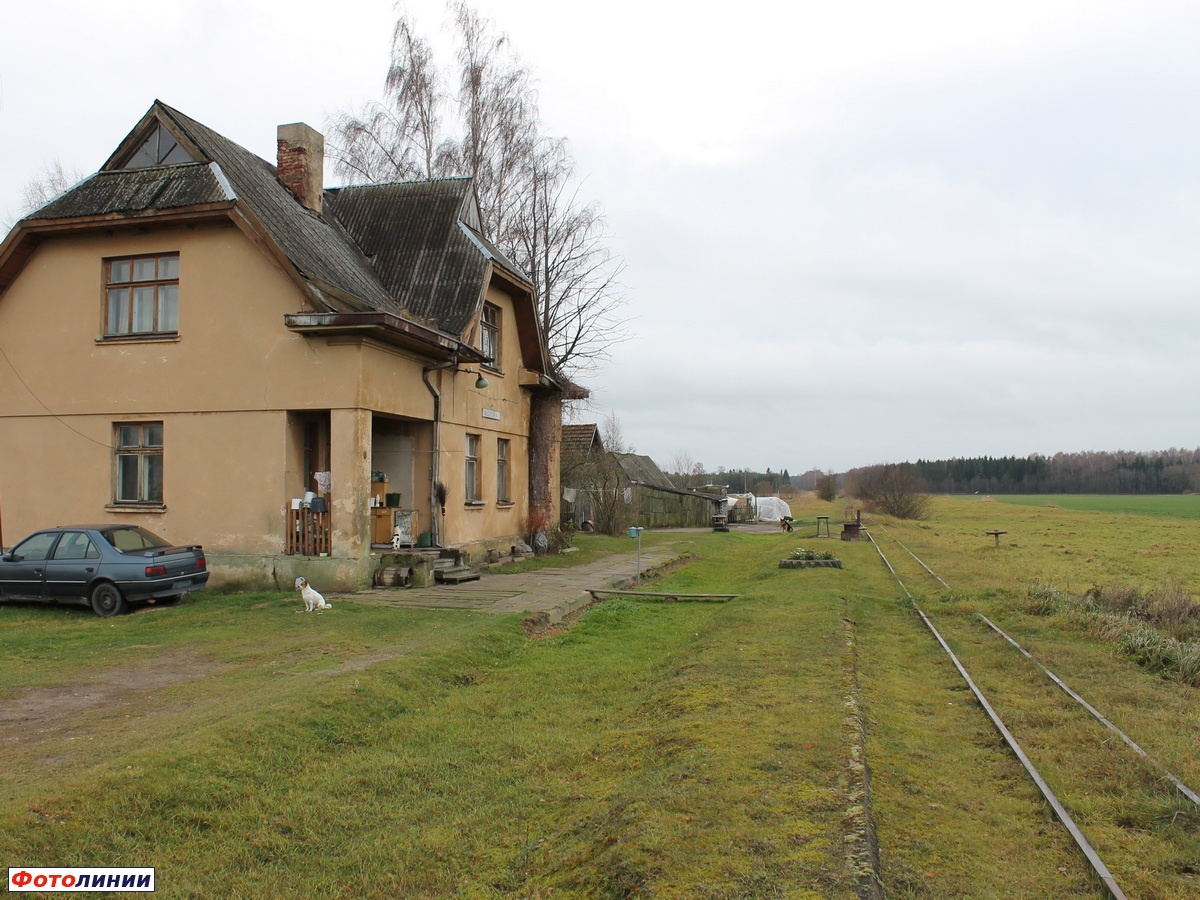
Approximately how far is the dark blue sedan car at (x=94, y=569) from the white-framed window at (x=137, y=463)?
2.59 m

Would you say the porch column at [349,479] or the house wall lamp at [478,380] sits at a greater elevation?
the house wall lamp at [478,380]

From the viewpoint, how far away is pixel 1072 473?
402 feet

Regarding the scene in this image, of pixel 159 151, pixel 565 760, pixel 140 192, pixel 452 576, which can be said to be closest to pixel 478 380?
pixel 452 576

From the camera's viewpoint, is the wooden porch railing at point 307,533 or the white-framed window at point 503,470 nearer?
the wooden porch railing at point 307,533

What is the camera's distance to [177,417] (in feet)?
50.7

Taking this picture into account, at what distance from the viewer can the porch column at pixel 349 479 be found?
14445mm

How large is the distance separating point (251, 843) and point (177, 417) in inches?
483

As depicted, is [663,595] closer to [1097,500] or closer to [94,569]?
[94,569]

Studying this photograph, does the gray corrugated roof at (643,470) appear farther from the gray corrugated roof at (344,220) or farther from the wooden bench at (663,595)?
the wooden bench at (663,595)

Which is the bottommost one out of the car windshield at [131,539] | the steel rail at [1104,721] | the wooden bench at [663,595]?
the steel rail at [1104,721]

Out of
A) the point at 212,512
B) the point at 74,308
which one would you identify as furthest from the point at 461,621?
the point at 74,308

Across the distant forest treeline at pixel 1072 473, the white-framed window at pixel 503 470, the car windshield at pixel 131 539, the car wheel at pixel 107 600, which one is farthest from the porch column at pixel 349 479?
the distant forest treeline at pixel 1072 473

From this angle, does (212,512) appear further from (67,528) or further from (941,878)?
(941,878)

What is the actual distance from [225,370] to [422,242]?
226 inches
